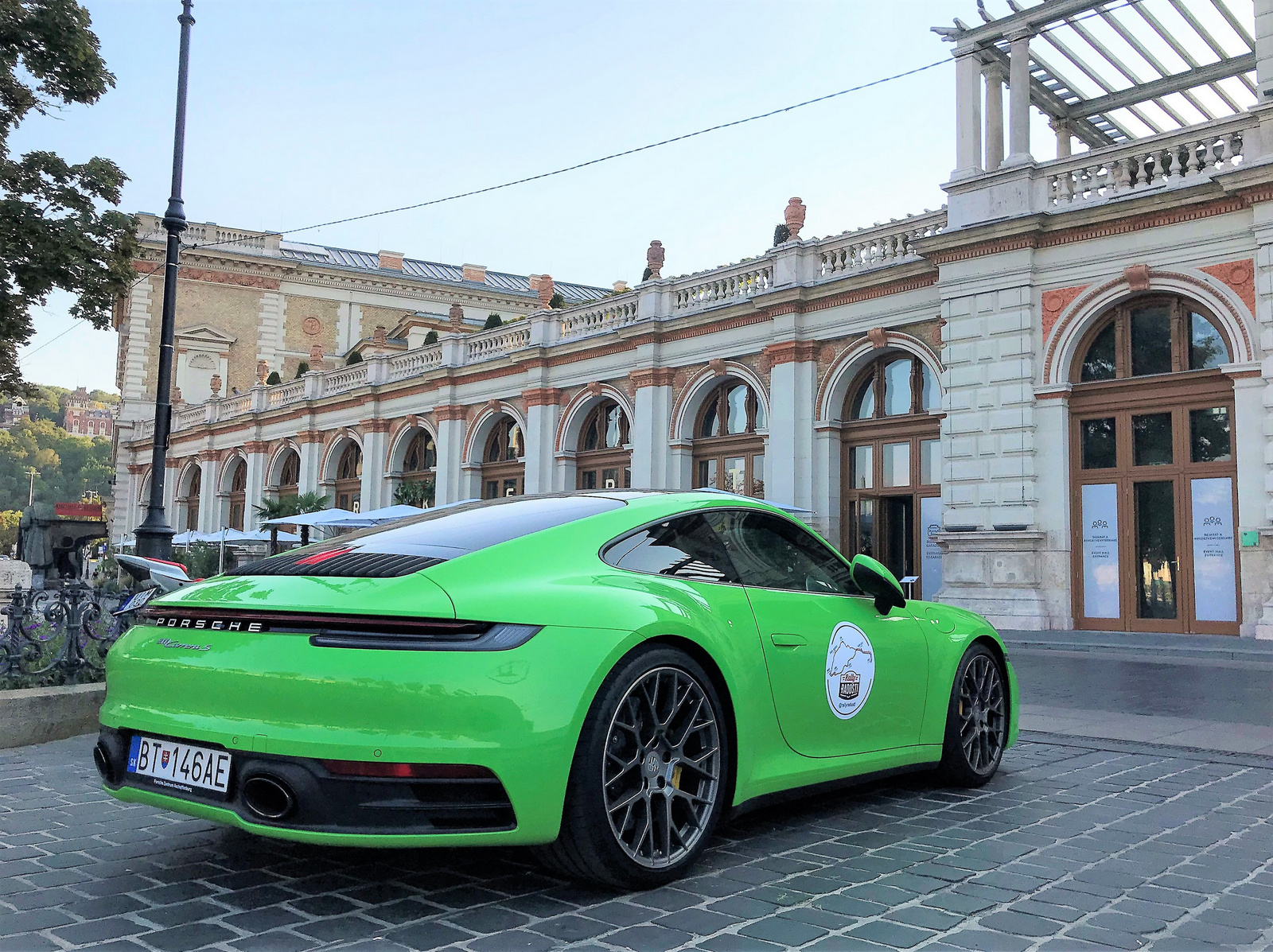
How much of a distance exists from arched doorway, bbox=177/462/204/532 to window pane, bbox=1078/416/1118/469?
4074 centimetres

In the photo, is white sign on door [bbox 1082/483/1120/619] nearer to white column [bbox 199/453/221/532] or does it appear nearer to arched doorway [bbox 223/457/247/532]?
arched doorway [bbox 223/457/247/532]

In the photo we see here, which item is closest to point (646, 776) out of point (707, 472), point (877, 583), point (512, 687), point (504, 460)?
point (512, 687)

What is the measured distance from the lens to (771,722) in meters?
3.76

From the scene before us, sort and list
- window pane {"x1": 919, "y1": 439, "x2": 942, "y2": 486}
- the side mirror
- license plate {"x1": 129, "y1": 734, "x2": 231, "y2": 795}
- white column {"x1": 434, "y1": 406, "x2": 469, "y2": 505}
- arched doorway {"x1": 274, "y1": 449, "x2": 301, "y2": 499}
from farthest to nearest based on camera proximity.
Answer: arched doorway {"x1": 274, "y1": 449, "x2": 301, "y2": 499}, white column {"x1": 434, "y1": 406, "x2": 469, "y2": 505}, window pane {"x1": 919, "y1": 439, "x2": 942, "y2": 486}, the side mirror, license plate {"x1": 129, "y1": 734, "x2": 231, "y2": 795}

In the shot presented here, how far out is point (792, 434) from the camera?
20.8 metres

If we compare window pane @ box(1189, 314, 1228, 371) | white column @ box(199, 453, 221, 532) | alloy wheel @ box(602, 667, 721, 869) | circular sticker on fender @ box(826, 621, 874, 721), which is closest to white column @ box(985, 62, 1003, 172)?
window pane @ box(1189, 314, 1228, 371)

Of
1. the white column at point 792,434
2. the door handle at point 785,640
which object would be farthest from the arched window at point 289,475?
the door handle at point 785,640

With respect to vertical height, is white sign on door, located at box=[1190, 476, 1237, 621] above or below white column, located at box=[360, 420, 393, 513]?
below

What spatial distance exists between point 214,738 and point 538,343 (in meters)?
24.7

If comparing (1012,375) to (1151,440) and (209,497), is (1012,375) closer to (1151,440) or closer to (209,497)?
(1151,440)

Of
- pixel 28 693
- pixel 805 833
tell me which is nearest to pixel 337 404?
pixel 28 693

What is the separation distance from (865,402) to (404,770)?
61.6 feet

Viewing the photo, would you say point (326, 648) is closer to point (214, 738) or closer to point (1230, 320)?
point (214, 738)

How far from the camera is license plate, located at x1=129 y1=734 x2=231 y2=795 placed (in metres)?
3.01
